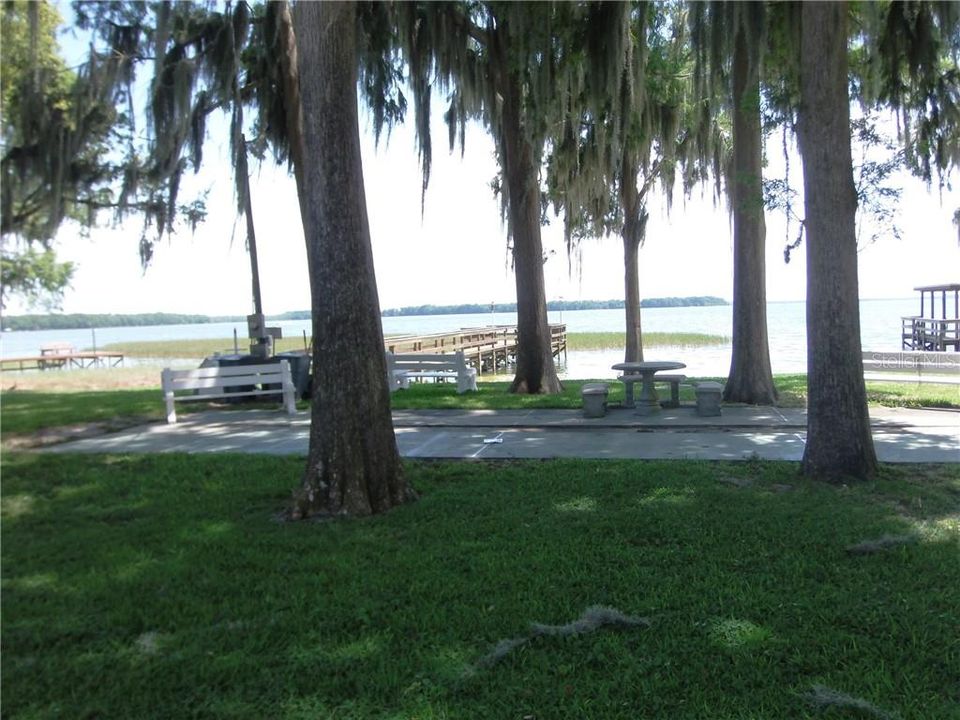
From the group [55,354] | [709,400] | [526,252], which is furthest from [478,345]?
[709,400]

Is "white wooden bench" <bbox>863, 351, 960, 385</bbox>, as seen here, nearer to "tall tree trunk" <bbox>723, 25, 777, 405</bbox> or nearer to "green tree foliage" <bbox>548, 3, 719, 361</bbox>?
"tall tree trunk" <bbox>723, 25, 777, 405</bbox>

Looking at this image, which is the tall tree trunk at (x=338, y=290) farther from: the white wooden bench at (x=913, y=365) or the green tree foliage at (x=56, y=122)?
the white wooden bench at (x=913, y=365)

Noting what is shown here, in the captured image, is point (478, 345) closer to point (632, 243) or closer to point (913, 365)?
point (632, 243)

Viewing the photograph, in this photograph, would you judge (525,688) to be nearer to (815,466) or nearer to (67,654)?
(67,654)

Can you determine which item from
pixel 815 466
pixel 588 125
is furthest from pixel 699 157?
pixel 815 466

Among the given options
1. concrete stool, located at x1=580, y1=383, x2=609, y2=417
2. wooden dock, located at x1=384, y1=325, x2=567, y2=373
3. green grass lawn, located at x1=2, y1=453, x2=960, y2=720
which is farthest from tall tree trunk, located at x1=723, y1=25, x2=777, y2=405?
wooden dock, located at x1=384, y1=325, x2=567, y2=373

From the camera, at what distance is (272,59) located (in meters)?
13.2

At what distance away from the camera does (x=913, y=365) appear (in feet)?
51.0

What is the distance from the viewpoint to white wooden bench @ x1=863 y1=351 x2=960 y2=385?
602 inches

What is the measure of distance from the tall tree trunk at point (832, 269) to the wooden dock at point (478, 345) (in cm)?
2254

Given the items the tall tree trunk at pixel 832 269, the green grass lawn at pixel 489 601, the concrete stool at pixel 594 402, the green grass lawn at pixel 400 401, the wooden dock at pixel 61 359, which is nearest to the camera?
the green grass lawn at pixel 489 601

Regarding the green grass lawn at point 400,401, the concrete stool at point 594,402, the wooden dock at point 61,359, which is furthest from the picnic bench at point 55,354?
the concrete stool at point 594,402

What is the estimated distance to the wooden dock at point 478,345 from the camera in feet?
104

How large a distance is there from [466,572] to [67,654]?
84.3 inches
